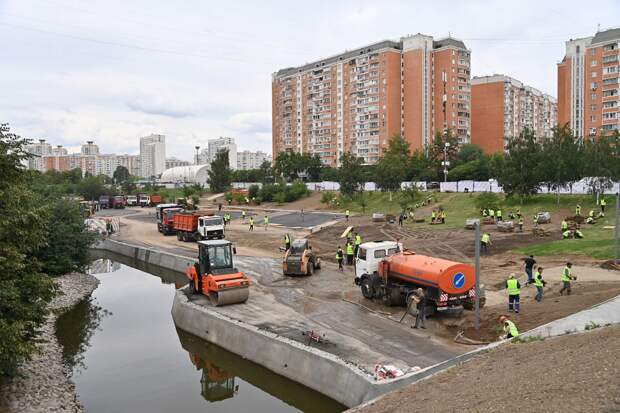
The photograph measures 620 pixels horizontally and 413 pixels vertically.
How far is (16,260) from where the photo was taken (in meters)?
12.4

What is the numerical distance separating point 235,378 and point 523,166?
39.4 metres

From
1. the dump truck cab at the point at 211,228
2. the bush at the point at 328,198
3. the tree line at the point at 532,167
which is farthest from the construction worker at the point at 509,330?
the bush at the point at 328,198

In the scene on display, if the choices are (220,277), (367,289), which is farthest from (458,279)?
(220,277)

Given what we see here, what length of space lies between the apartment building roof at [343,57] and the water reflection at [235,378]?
290 feet

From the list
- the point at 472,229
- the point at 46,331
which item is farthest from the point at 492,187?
the point at 46,331

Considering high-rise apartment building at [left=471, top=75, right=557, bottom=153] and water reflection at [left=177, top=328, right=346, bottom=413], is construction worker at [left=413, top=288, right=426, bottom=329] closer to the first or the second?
water reflection at [left=177, top=328, right=346, bottom=413]

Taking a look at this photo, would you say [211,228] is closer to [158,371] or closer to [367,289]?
[367,289]

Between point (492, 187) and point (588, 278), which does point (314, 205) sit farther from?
point (588, 278)

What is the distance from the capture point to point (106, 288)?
31.2 meters

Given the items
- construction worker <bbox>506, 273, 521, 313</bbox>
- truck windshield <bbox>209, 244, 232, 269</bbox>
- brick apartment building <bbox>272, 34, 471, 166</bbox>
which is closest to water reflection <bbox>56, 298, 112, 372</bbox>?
truck windshield <bbox>209, 244, 232, 269</bbox>

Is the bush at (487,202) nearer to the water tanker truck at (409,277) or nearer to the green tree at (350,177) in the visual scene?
the green tree at (350,177)

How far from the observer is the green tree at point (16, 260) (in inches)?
470

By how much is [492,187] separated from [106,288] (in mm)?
44413

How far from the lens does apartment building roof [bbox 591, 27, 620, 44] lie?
8112 cm
